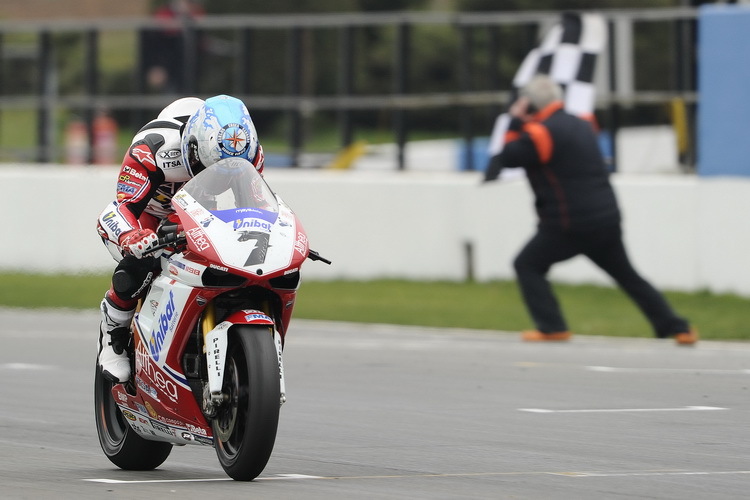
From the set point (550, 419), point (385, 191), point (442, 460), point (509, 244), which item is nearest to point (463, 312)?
point (509, 244)

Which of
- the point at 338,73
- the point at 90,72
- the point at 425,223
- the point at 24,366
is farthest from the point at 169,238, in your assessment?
the point at 90,72

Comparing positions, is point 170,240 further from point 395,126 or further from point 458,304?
point 395,126

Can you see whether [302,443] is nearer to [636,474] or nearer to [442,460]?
[442,460]

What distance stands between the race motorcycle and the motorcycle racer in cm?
10

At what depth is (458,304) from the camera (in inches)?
647

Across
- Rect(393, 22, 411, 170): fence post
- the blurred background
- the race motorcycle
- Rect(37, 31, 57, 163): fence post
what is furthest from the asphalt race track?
Rect(37, 31, 57, 163): fence post

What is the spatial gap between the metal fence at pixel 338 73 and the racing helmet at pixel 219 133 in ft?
34.1

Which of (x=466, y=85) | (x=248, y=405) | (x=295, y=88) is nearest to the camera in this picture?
(x=248, y=405)

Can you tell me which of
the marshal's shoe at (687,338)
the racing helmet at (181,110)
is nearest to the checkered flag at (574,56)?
the marshal's shoe at (687,338)

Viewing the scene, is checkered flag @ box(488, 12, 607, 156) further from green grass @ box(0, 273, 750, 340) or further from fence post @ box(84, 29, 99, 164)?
Result: fence post @ box(84, 29, 99, 164)

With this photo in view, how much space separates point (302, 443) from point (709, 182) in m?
8.44

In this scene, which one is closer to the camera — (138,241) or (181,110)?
(138,241)

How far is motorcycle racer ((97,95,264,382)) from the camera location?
275 inches

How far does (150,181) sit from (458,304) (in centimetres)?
930
